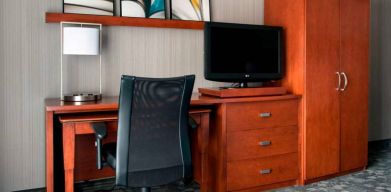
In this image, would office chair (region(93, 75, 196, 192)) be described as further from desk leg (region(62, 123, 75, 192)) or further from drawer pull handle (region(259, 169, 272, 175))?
drawer pull handle (region(259, 169, 272, 175))

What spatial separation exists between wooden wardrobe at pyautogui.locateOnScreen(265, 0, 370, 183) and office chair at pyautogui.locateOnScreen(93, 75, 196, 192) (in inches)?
52.2

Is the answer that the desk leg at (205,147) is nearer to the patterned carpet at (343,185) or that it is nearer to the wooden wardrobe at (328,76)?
the patterned carpet at (343,185)

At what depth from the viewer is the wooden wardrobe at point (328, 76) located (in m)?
2.89

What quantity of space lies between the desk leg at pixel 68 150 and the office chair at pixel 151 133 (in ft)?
0.59

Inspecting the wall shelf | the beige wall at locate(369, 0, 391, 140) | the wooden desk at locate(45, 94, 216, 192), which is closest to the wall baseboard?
the beige wall at locate(369, 0, 391, 140)

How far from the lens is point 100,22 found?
8.75 ft

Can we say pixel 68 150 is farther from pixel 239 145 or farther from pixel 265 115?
pixel 265 115

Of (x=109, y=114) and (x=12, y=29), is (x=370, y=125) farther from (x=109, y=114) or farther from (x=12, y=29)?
(x=12, y=29)

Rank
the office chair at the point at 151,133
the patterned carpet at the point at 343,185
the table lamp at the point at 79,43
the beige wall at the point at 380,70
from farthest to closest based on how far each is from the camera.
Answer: the beige wall at the point at 380,70 < the patterned carpet at the point at 343,185 < the table lamp at the point at 79,43 < the office chair at the point at 151,133

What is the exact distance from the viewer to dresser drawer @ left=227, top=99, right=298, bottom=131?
2592mm

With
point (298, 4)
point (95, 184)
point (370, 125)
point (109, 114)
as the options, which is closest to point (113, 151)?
point (109, 114)

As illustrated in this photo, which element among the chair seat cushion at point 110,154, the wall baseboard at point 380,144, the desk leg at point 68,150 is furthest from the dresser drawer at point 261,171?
the wall baseboard at point 380,144

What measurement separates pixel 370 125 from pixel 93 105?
3.47 metres

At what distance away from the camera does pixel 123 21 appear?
274 centimetres
